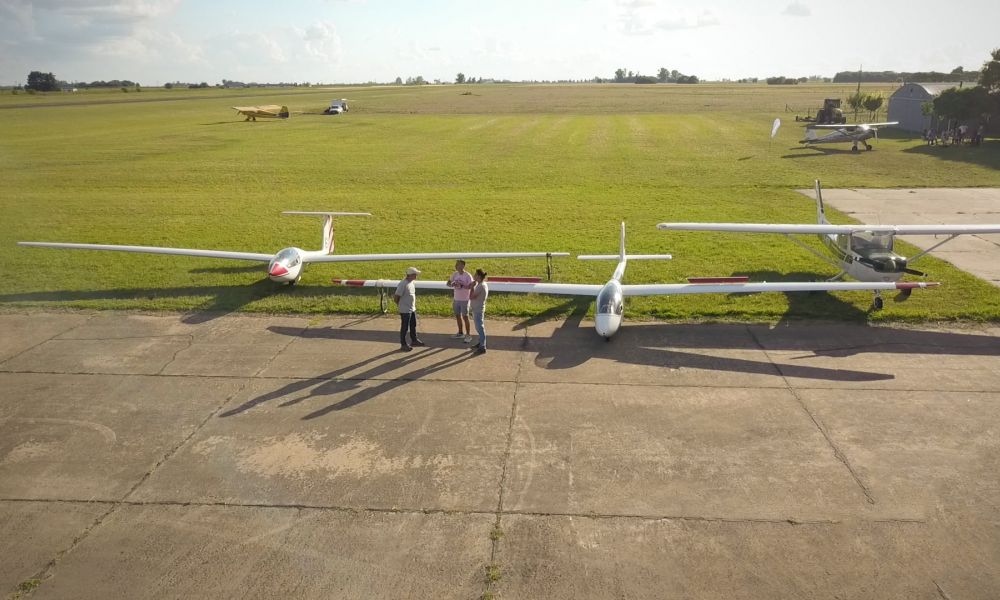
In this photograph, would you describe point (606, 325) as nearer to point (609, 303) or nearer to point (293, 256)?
point (609, 303)

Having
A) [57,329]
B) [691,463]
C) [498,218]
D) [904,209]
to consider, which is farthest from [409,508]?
[904,209]

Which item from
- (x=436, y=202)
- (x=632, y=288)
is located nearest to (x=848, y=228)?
(x=632, y=288)

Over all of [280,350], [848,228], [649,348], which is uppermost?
[848,228]

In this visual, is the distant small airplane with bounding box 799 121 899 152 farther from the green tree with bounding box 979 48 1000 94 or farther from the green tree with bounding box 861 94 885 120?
the green tree with bounding box 861 94 885 120

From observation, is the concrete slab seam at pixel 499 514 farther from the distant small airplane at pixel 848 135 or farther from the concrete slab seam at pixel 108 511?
the distant small airplane at pixel 848 135

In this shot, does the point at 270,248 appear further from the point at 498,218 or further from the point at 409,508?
the point at 409,508
